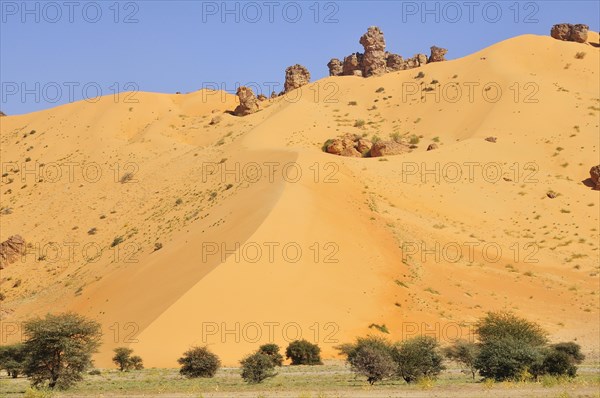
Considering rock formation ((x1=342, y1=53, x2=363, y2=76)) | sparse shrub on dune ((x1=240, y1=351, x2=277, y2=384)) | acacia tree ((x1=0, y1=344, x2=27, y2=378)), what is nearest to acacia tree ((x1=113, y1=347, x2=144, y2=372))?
acacia tree ((x1=0, y1=344, x2=27, y2=378))

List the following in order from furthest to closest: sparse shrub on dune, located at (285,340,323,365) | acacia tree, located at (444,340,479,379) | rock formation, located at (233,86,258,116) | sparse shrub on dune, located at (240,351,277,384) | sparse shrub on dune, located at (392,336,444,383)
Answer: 1. rock formation, located at (233,86,258,116)
2. sparse shrub on dune, located at (285,340,323,365)
3. acacia tree, located at (444,340,479,379)
4. sparse shrub on dune, located at (392,336,444,383)
5. sparse shrub on dune, located at (240,351,277,384)

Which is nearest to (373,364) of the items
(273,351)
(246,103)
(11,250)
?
(273,351)

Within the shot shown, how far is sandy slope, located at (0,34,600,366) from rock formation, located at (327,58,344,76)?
13.8ft

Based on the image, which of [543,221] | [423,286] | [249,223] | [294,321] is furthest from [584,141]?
[294,321]

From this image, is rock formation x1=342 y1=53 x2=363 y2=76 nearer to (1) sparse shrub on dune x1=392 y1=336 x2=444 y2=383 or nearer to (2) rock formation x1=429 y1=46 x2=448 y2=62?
(2) rock formation x1=429 y1=46 x2=448 y2=62

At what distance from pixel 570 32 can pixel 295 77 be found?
27816 mm

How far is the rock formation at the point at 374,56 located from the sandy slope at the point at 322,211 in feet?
10.1

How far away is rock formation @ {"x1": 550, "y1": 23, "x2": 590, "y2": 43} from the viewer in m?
87.4

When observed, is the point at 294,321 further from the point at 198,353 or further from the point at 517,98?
the point at 517,98

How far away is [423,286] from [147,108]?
155 ft

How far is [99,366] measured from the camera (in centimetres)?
3578

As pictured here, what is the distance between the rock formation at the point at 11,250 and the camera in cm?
6028

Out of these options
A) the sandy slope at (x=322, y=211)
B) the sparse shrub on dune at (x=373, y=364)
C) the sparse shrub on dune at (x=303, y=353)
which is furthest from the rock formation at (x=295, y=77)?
the sparse shrub on dune at (x=373, y=364)

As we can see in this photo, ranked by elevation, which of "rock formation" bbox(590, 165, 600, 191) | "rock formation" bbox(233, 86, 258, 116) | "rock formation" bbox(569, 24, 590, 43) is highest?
"rock formation" bbox(569, 24, 590, 43)
